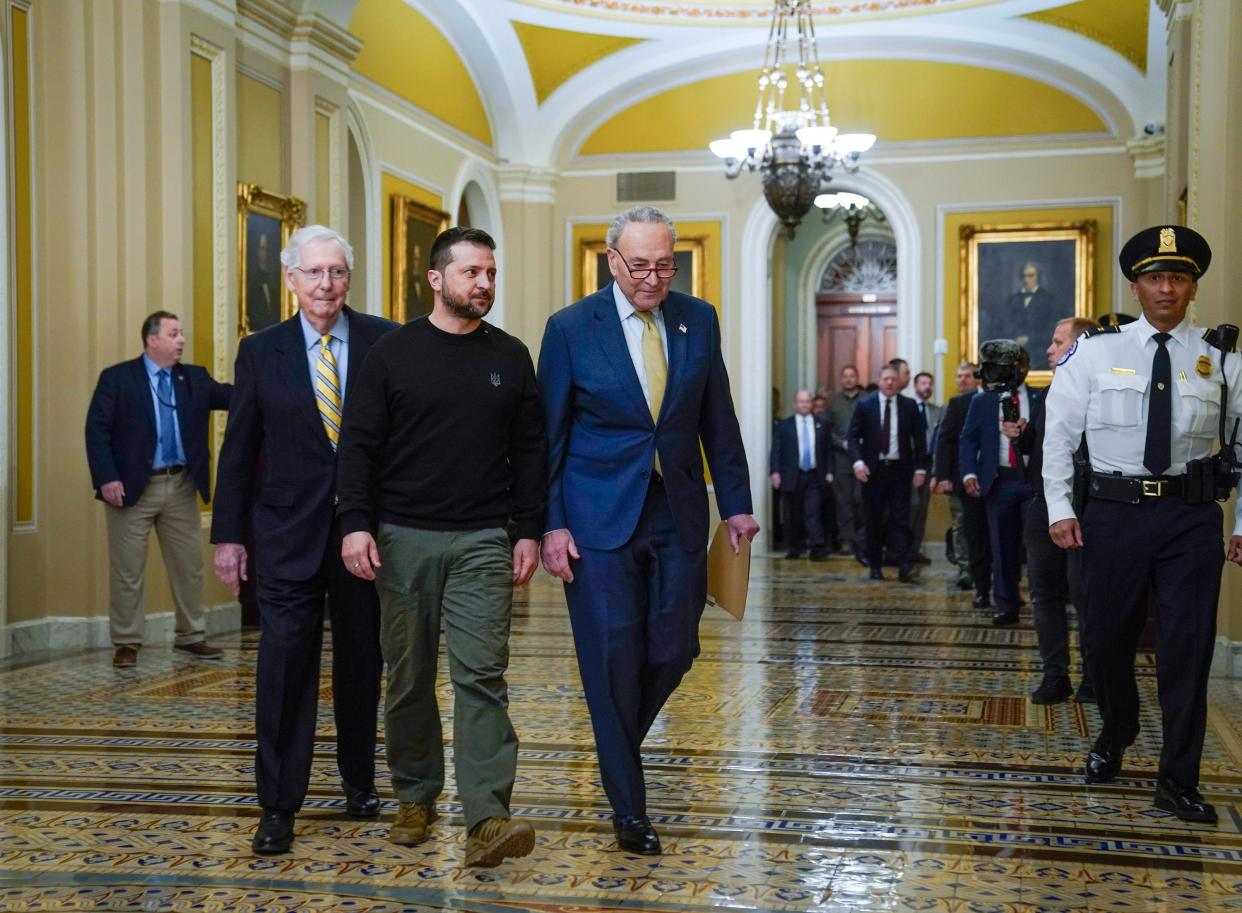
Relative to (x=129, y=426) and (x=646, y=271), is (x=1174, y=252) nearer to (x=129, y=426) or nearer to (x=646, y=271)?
(x=646, y=271)

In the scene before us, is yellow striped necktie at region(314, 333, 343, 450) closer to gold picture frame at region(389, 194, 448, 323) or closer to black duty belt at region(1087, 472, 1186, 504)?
black duty belt at region(1087, 472, 1186, 504)

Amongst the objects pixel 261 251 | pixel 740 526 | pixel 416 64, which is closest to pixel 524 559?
pixel 740 526

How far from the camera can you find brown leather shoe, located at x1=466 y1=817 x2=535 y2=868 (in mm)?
3492

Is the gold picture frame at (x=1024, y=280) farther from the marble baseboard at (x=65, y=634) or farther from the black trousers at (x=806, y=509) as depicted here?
the marble baseboard at (x=65, y=634)

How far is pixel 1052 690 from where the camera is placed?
238 inches

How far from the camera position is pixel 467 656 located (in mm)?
3572

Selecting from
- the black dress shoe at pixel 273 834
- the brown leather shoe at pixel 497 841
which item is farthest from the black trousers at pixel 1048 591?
the black dress shoe at pixel 273 834

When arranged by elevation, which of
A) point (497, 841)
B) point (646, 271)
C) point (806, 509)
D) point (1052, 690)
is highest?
point (646, 271)

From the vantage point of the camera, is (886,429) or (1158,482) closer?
(1158,482)

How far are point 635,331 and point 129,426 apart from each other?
4039 millimetres

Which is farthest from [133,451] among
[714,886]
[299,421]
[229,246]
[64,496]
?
[714,886]

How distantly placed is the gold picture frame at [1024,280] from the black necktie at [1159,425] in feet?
31.2

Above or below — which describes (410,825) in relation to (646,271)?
below

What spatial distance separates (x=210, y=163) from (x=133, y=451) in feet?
6.65
